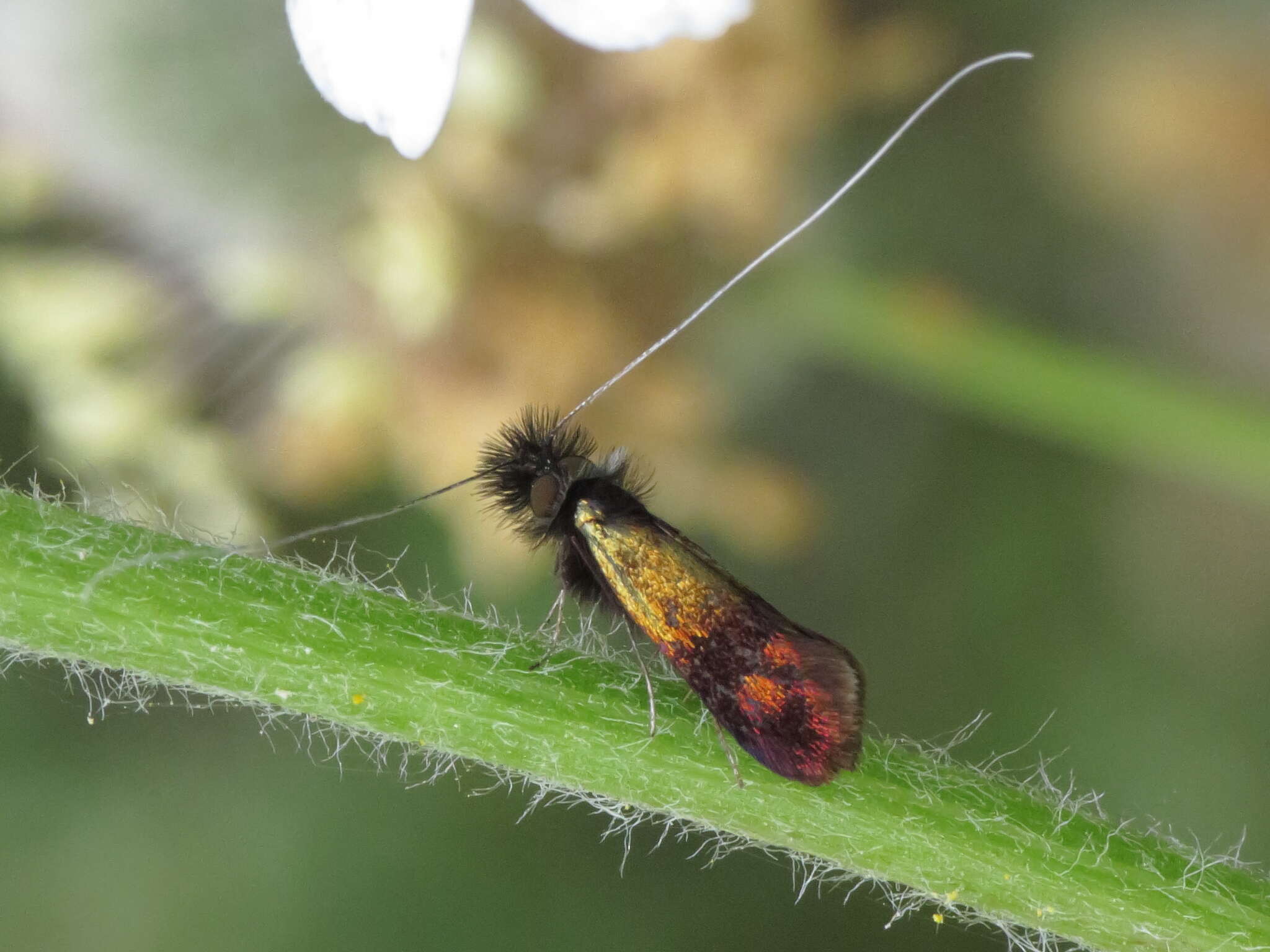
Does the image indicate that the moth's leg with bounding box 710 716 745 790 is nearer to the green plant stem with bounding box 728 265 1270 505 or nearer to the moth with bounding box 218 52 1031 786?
the moth with bounding box 218 52 1031 786

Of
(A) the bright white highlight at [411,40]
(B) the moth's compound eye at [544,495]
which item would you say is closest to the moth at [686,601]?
(B) the moth's compound eye at [544,495]

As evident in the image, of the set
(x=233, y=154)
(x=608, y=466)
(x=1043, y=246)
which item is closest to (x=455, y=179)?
(x=233, y=154)

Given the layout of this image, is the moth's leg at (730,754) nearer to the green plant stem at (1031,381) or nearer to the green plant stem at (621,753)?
the green plant stem at (621,753)

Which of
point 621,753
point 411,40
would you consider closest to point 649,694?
point 621,753

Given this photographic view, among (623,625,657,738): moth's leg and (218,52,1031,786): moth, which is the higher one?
(218,52,1031,786): moth

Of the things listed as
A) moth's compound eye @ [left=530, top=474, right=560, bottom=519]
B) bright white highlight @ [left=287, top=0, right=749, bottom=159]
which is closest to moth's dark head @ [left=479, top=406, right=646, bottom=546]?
moth's compound eye @ [left=530, top=474, right=560, bottom=519]

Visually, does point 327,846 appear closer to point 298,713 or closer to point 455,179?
point 298,713
